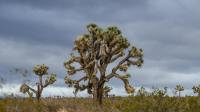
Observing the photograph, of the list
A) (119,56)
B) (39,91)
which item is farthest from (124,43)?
(39,91)

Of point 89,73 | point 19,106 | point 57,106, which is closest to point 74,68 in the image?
point 89,73

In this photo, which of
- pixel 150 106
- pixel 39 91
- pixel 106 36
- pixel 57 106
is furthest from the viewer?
pixel 39 91

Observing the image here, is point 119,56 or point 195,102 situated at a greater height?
point 119,56

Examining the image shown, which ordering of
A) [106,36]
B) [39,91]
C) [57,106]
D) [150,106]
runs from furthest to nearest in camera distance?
[39,91]
[106,36]
[57,106]
[150,106]

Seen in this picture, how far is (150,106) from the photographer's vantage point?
2073 centimetres

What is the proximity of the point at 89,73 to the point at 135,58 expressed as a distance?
16.0ft

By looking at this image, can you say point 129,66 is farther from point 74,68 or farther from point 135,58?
point 74,68

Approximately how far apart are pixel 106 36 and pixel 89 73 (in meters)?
4.41

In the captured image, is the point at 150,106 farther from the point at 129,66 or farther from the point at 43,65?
the point at 43,65

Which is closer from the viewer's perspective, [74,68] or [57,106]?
[57,106]

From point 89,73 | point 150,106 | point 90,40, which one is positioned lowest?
point 150,106

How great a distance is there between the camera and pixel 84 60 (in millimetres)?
47719

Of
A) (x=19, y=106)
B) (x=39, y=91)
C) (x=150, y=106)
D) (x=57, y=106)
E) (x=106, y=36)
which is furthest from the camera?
(x=39, y=91)

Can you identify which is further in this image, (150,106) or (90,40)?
(90,40)
